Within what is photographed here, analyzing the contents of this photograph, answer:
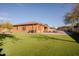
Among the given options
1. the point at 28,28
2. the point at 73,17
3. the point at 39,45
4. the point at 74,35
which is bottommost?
the point at 39,45

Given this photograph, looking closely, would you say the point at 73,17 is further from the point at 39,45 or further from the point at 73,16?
the point at 39,45

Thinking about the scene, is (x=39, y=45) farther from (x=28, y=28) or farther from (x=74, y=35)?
(x=74, y=35)

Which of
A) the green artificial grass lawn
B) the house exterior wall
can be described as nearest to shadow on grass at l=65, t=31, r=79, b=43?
the green artificial grass lawn

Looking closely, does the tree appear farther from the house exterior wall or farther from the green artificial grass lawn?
the house exterior wall

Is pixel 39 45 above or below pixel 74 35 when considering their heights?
below

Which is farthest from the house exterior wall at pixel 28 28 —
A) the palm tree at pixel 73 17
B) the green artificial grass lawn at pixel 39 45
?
the palm tree at pixel 73 17

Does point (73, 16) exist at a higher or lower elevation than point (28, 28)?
higher

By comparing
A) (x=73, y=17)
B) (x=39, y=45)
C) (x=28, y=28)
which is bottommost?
(x=39, y=45)

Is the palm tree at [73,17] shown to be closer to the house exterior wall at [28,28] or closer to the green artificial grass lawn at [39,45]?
the green artificial grass lawn at [39,45]

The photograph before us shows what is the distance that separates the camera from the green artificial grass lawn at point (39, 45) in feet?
9.66

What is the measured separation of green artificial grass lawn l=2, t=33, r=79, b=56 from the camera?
295 cm

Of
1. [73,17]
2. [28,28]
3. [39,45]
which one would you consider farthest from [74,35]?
[28,28]

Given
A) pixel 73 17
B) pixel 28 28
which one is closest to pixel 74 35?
pixel 73 17

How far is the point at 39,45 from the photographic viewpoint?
9.80 feet
